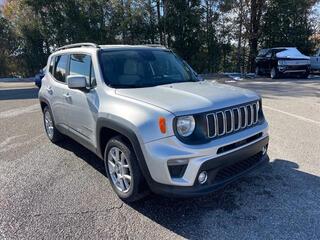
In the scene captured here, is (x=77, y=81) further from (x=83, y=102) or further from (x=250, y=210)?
(x=250, y=210)

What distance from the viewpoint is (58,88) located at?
5453mm

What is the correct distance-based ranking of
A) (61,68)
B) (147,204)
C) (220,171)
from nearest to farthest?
(220,171), (147,204), (61,68)

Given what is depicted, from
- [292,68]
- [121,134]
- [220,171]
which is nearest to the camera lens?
[220,171]

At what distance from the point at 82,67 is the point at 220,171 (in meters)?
2.53

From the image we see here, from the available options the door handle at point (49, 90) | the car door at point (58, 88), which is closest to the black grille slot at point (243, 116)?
the car door at point (58, 88)

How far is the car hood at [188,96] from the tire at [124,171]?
23.2 inches

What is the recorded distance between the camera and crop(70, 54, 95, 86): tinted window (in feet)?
14.7

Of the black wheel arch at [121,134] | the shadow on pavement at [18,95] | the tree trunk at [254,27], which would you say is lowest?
the shadow on pavement at [18,95]

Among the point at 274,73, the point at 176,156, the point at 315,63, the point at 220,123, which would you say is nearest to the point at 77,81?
the point at 176,156

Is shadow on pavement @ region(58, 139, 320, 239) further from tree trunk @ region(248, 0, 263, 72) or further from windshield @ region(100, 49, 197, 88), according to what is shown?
tree trunk @ region(248, 0, 263, 72)

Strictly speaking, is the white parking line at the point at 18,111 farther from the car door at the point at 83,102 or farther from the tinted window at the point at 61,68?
the car door at the point at 83,102

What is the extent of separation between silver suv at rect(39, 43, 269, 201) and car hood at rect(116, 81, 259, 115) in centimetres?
1

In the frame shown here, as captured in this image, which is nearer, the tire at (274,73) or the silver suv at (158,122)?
the silver suv at (158,122)

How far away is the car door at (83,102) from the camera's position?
4.33 metres
